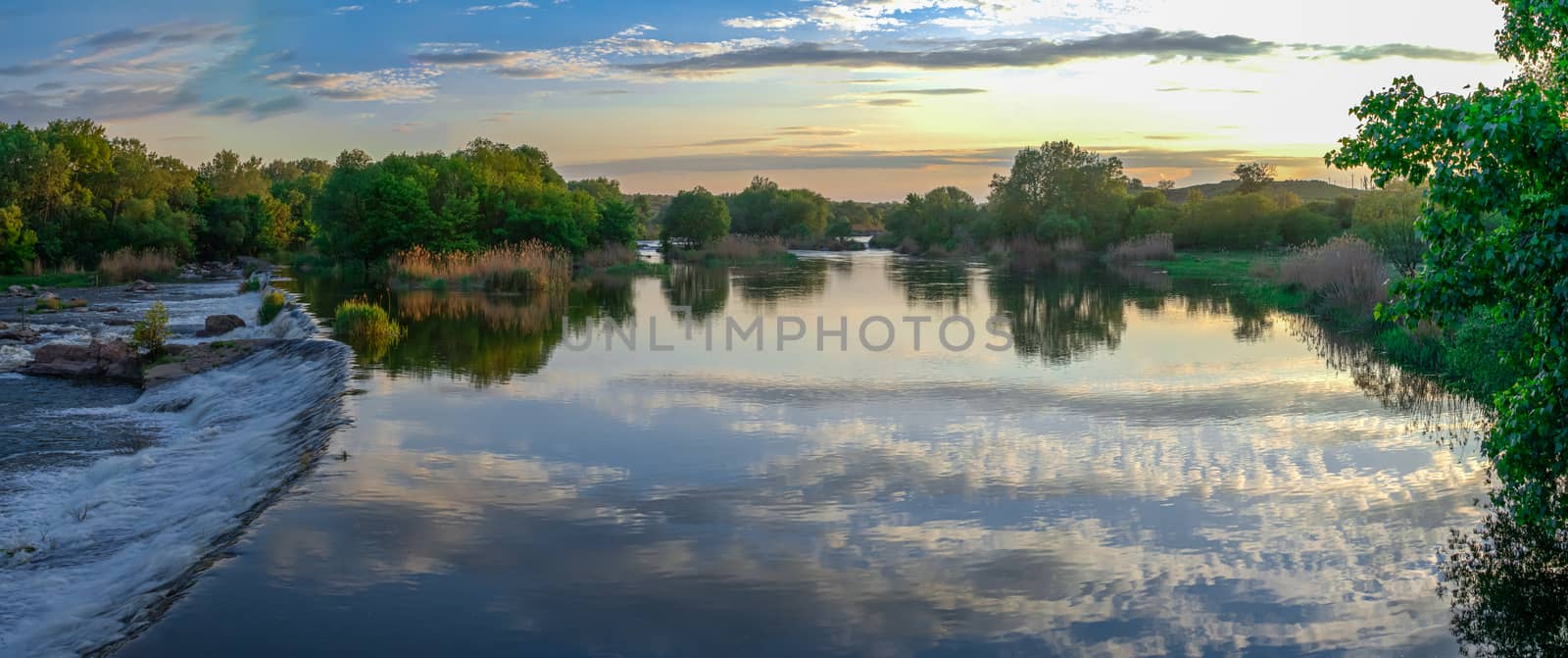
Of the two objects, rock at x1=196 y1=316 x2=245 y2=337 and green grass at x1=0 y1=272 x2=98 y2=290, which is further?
green grass at x1=0 y1=272 x2=98 y2=290

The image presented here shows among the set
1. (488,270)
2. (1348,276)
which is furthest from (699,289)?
(1348,276)

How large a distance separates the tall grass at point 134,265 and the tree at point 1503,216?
48243 millimetres

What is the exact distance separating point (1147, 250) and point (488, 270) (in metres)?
37.6

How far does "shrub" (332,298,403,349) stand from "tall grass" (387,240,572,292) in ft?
44.1

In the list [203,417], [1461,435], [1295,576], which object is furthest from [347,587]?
[1461,435]

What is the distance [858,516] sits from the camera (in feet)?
31.3

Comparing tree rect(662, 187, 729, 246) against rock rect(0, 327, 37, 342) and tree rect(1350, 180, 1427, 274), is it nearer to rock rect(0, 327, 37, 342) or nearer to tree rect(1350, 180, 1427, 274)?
tree rect(1350, 180, 1427, 274)

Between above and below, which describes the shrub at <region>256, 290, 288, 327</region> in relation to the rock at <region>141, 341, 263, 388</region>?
above

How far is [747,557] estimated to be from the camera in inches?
330

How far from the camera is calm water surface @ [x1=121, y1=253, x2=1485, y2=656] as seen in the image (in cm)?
697

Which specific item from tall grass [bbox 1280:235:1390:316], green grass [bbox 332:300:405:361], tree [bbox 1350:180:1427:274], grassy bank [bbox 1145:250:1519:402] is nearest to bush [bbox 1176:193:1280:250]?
grassy bank [bbox 1145:250:1519:402]

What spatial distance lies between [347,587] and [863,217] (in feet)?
494

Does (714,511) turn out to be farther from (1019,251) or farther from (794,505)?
(1019,251)

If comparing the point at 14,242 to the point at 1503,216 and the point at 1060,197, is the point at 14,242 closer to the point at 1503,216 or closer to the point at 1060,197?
the point at 1503,216
